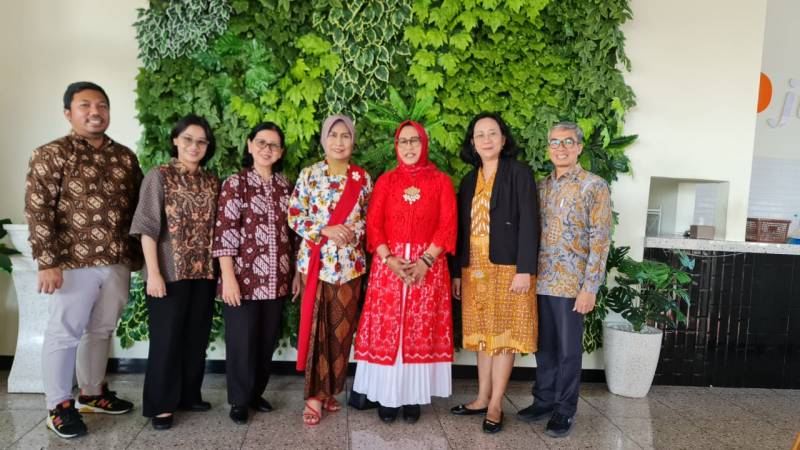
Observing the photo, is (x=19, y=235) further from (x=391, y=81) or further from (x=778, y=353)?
(x=778, y=353)

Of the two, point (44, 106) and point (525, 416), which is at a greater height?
point (44, 106)

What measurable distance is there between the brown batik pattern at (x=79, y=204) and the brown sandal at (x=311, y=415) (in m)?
1.17

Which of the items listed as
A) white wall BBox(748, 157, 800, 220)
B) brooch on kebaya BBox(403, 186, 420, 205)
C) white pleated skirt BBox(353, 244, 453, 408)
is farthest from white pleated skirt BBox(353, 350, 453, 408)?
white wall BBox(748, 157, 800, 220)

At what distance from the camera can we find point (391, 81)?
3.13 m

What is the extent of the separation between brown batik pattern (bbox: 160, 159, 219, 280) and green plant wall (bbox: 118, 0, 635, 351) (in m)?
0.72

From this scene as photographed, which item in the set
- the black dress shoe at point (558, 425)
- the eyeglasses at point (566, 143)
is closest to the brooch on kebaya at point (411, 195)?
the eyeglasses at point (566, 143)

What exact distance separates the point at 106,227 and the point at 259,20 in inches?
61.6

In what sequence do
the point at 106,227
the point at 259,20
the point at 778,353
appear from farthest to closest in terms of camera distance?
the point at 778,353, the point at 259,20, the point at 106,227

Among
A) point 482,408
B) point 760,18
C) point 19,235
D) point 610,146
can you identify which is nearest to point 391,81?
point 610,146

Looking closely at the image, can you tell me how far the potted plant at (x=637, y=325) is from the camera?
3021mm

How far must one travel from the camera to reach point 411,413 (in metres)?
2.50

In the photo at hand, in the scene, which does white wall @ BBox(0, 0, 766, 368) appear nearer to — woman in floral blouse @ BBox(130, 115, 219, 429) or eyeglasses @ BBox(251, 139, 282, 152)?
woman in floral blouse @ BBox(130, 115, 219, 429)

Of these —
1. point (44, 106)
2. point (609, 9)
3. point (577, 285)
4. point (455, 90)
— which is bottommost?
point (577, 285)

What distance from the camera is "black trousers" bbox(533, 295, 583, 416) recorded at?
94.2 inches
